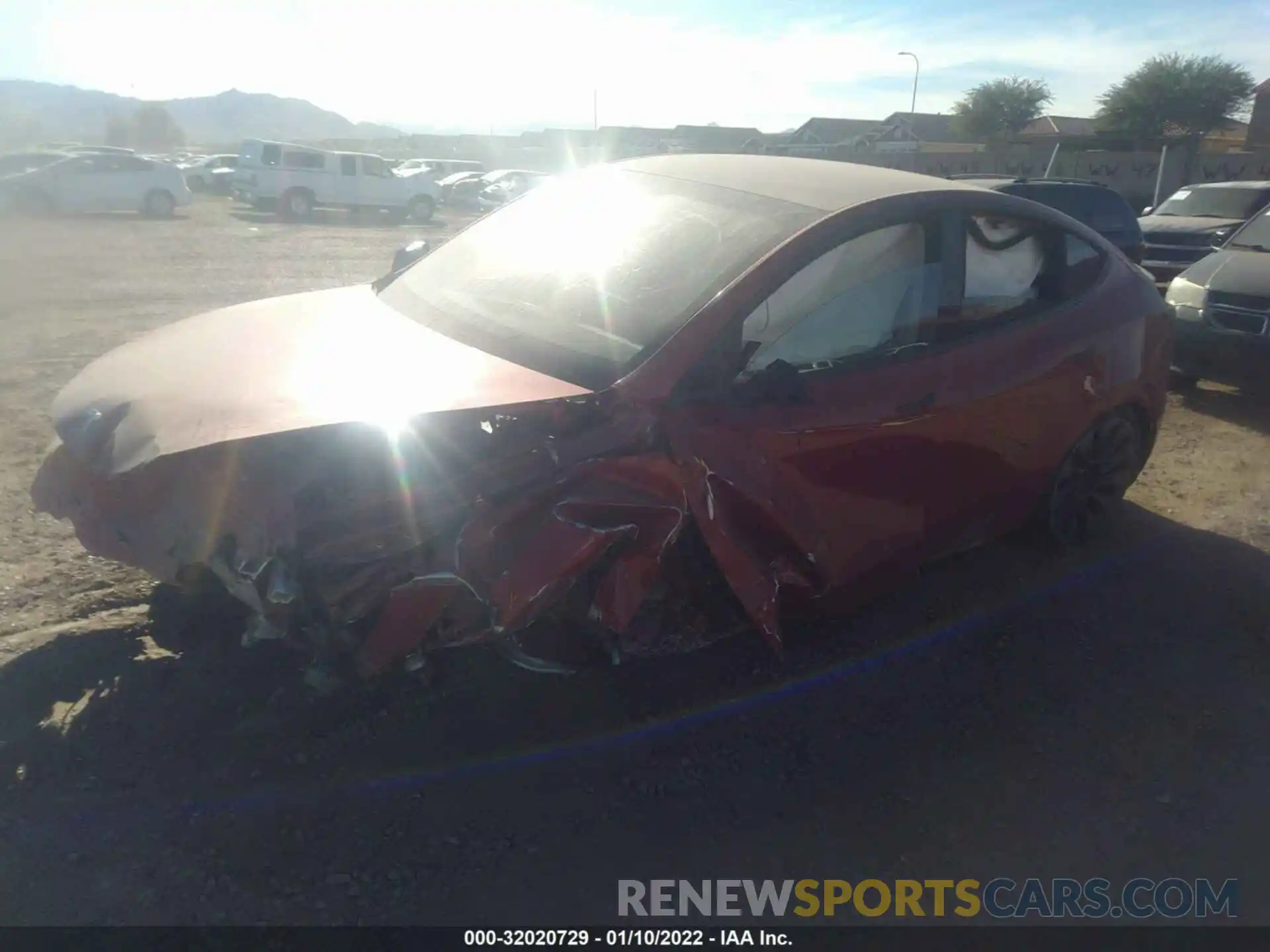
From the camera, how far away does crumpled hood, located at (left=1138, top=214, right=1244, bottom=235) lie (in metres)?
12.7

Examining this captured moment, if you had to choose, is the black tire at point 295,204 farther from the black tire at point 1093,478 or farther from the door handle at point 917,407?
the door handle at point 917,407

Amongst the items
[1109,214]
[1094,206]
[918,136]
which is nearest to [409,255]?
[1094,206]

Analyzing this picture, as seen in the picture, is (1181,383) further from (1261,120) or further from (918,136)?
(918,136)

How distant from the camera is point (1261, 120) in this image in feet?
156

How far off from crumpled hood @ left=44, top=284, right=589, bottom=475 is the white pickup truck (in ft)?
77.5

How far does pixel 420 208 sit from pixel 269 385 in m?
25.5

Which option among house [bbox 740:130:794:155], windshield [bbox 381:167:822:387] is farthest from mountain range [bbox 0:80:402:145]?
windshield [bbox 381:167:822:387]

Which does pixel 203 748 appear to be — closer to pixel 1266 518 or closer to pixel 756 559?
pixel 756 559

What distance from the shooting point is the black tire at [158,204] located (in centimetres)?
2255

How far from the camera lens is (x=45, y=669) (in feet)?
10.6

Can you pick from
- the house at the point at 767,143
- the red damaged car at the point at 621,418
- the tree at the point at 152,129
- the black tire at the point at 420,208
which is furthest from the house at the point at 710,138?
the tree at the point at 152,129

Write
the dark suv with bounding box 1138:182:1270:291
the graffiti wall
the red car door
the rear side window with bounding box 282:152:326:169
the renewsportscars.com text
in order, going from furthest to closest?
the graffiti wall, the rear side window with bounding box 282:152:326:169, the dark suv with bounding box 1138:182:1270:291, the red car door, the renewsportscars.com text

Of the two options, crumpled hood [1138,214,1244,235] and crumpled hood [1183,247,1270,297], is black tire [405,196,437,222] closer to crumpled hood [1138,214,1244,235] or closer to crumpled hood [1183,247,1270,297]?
crumpled hood [1138,214,1244,235]

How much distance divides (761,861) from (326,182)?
2633 cm
